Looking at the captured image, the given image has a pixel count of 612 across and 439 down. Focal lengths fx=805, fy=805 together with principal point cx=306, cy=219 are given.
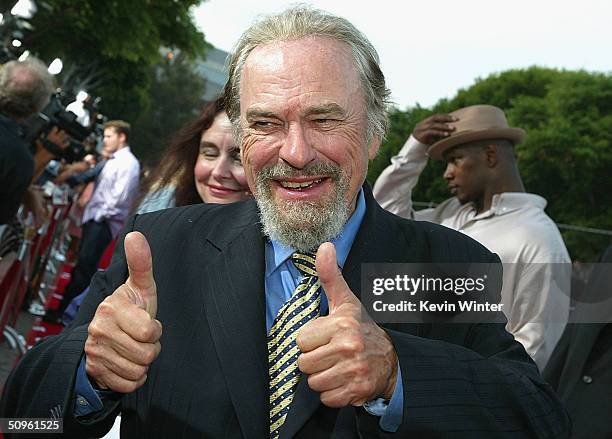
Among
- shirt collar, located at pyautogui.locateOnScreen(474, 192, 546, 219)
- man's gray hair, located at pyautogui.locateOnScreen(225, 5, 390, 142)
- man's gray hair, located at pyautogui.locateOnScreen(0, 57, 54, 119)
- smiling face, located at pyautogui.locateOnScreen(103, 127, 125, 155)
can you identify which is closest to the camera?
man's gray hair, located at pyautogui.locateOnScreen(225, 5, 390, 142)

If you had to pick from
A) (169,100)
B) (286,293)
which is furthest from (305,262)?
(169,100)

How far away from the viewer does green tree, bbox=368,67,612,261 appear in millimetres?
26078

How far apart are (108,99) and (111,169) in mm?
23207

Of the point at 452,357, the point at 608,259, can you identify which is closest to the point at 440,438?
the point at 452,357

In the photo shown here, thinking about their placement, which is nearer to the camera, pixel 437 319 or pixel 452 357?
pixel 452 357

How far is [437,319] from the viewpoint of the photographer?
6.98ft

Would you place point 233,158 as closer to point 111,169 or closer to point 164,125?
point 111,169

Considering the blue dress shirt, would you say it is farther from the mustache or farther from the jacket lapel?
the mustache

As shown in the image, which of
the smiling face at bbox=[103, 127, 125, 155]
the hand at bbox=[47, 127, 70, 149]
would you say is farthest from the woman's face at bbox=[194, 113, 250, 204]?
the smiling face at bbox=[103, 127, 125, 155]

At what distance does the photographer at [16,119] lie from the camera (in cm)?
471

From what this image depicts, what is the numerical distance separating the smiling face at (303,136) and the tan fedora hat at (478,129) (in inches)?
99.7

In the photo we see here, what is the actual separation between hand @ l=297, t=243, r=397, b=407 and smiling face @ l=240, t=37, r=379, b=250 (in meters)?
0.43

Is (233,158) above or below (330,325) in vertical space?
above

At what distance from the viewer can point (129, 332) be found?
1718 mm
